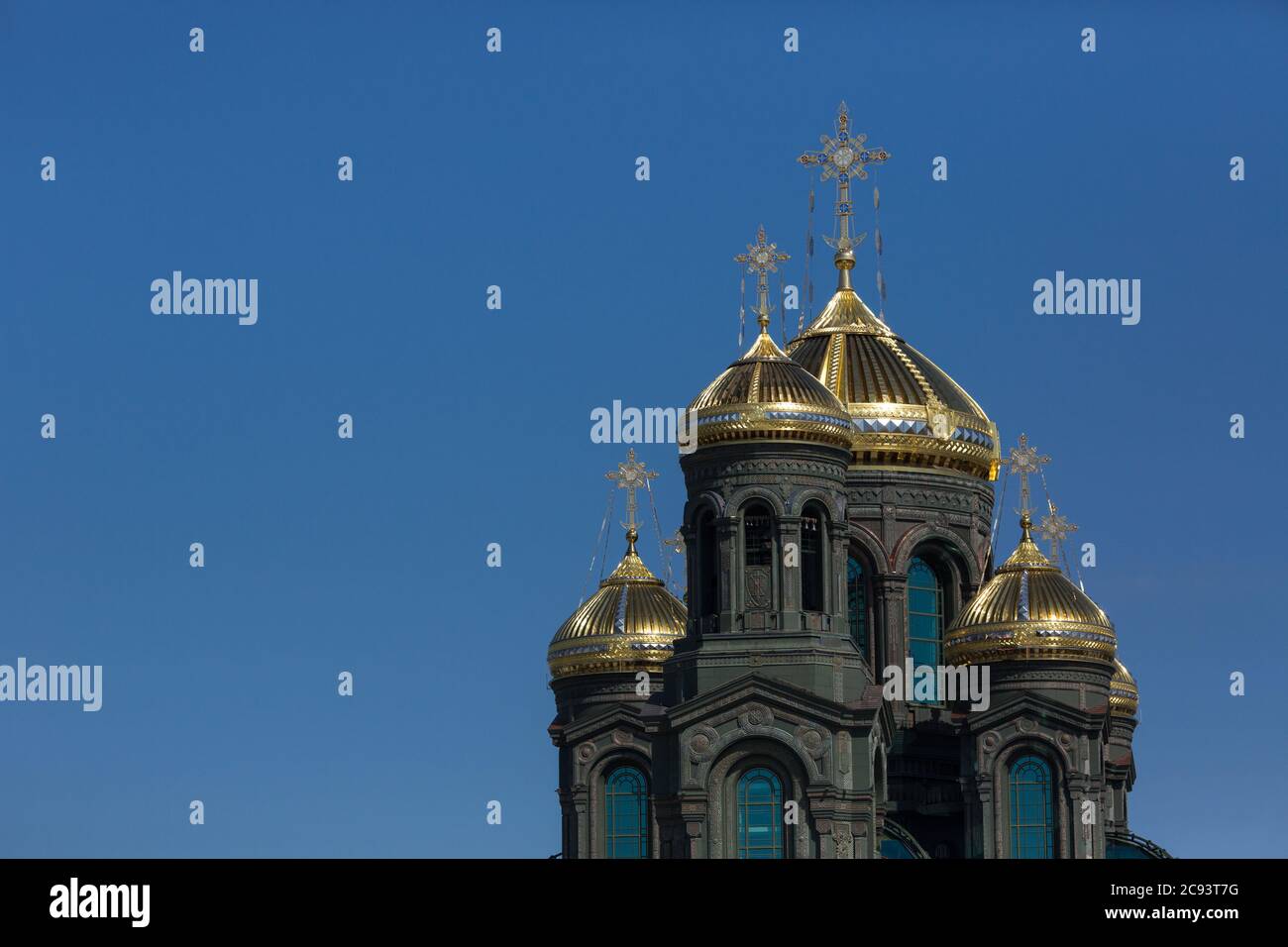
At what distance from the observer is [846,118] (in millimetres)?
70500

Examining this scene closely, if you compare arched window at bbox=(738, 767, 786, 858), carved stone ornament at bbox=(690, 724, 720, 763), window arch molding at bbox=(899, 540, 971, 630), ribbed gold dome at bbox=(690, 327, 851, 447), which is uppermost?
ribbed gold dome at bbox=(690, 327, 851, 447)

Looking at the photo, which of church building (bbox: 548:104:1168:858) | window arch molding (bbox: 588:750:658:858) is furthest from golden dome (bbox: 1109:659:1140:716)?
window arch molding (bbox: 588:750:658:858)

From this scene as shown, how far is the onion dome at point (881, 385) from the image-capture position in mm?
69188

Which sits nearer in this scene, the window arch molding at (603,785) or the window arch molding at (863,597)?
the window arch molding at (603,785)

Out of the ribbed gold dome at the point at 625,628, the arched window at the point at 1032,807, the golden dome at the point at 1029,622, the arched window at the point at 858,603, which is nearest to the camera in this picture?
the arched window at the point at 1032,807

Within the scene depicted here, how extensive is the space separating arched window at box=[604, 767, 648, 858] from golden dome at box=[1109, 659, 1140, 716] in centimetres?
1307

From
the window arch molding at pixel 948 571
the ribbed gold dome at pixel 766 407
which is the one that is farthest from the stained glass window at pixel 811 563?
the window arch molding at pixel 948 571

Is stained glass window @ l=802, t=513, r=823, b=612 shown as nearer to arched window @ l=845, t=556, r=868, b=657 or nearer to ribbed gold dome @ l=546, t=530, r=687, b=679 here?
ribbed gold dome @ l=546, t=530, r=687, b=679

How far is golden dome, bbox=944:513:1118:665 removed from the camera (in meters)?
65.7

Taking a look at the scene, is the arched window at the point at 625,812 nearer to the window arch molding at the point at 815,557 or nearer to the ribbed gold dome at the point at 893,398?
the window arch molding at the point at 815,557

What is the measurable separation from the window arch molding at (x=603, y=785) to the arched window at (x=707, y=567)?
513 centimetres

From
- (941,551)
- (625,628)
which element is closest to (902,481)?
(941,551)
